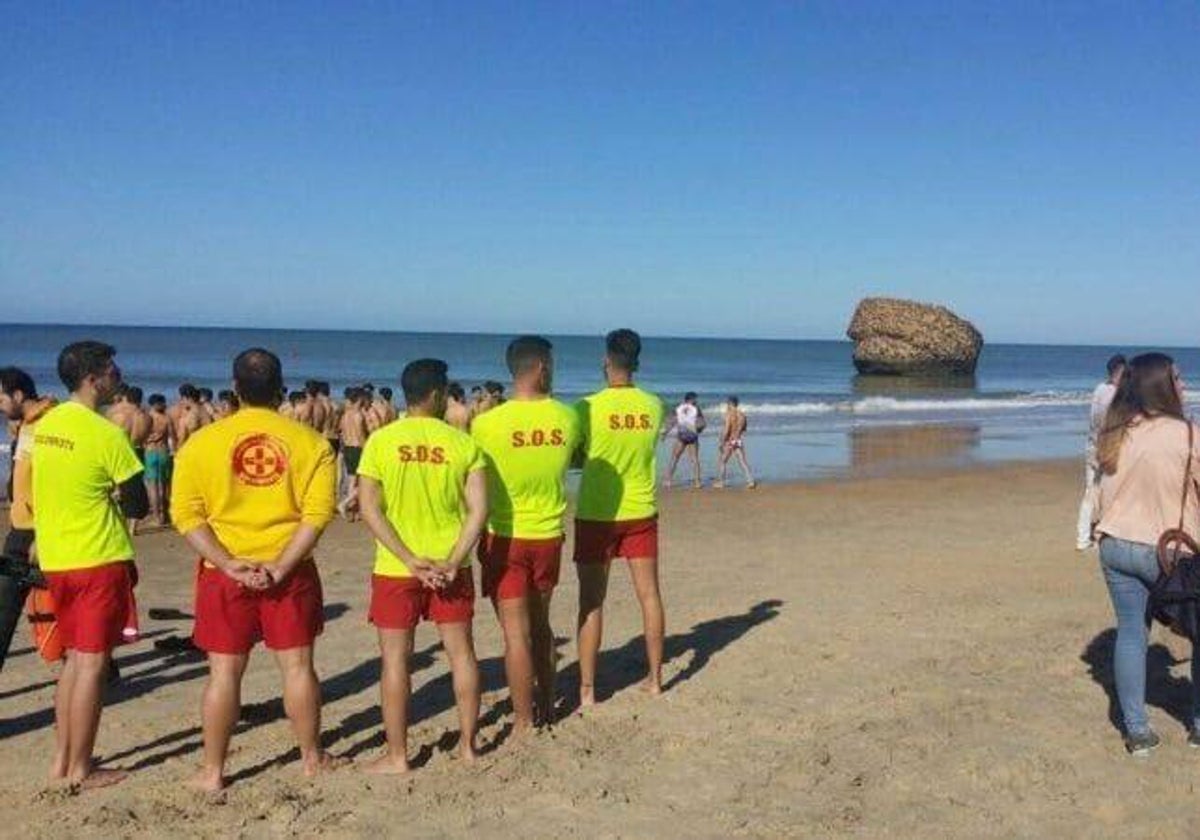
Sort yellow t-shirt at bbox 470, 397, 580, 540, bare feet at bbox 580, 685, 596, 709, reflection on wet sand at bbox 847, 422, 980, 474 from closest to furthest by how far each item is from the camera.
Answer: yellow t-shirt at bbox 470, 397, 580, 540 → bare feet at bbox 580, 685, 596, 709 → reflection on wet sand at bbox 847, 422, 980, 474

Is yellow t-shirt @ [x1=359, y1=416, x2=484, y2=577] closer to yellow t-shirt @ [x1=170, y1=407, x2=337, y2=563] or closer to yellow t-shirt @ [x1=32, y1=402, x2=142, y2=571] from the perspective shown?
yellow t-shirt @ [x1=170, y1=407, x2=337, y2=563]

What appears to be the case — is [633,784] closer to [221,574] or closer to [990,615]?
[221,574]

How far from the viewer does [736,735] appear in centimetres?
527

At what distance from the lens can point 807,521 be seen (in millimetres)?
13578

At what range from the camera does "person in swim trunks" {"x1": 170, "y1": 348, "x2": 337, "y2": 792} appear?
4320 mm

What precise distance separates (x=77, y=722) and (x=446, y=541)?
1710mm

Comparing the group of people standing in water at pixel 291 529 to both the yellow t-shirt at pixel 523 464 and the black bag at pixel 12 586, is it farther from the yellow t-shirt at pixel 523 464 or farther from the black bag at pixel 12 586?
the black bag at pixel 12 586

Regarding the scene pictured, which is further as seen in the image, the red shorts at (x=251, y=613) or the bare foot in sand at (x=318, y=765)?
the bare foot in sand at (x=318, y=765)

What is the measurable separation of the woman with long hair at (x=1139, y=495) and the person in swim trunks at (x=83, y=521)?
13.7 feet

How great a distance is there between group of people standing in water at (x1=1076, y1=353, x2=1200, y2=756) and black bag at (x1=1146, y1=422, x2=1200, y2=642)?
1 cm

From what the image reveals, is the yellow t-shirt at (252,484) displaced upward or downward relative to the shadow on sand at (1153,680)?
upward

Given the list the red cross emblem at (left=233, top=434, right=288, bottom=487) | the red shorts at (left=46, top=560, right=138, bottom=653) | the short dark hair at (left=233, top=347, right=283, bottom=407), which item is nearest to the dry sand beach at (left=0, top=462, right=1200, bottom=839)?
the red shorts at (left=46, top=560, right=138, bottom=653)

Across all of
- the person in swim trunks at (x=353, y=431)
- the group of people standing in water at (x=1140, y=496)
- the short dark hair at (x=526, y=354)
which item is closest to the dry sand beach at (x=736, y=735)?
the group of people standing in water at (x=1140, y=496)

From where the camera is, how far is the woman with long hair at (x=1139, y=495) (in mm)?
4746
